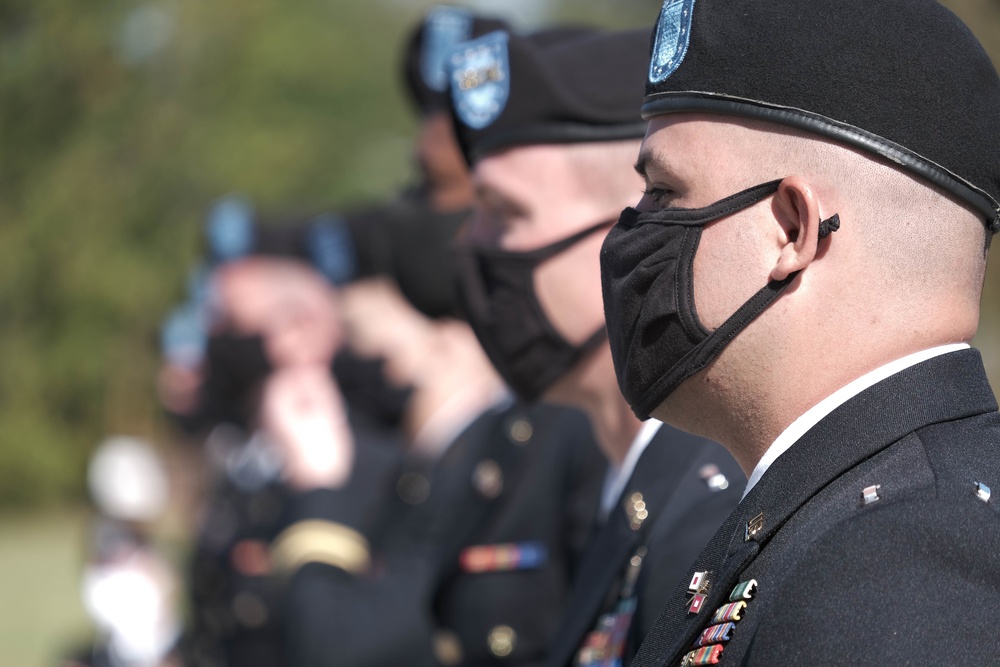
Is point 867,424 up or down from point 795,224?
down

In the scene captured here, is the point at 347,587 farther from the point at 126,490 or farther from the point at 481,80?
the point at 126,490

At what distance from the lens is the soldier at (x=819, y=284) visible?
1.53 metres

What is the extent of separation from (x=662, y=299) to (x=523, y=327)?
118cm

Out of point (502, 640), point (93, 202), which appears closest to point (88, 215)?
point (93, 202)

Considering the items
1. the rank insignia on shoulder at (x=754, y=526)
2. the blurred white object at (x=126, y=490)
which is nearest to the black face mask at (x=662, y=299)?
the rank insignia on shoulder at (x=754, y=526)

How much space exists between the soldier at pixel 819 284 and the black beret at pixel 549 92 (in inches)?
46.9

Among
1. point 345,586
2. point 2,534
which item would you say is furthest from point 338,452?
point 2,534

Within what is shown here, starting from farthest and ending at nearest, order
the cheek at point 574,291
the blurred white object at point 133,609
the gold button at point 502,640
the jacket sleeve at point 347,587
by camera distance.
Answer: the blurred white object at point 133,609 → the jacket sleeve at point 347,587 → the gold button at point 502,640 → the cheek at point 574,291

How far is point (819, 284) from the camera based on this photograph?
1647 mm

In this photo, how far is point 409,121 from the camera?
33.4m

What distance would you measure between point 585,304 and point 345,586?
6.30 feet

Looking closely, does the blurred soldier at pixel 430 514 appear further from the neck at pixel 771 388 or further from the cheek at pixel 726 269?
the cheek at pixel 726 269

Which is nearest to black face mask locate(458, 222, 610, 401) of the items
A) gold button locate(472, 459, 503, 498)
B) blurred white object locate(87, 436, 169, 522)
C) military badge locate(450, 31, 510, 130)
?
military badge locate(450, 31, 510, 130)

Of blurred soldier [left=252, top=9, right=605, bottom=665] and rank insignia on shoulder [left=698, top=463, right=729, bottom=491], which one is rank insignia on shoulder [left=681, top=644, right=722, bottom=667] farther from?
blurred soldier [left=252, top=9, right=605, bottom=665]
